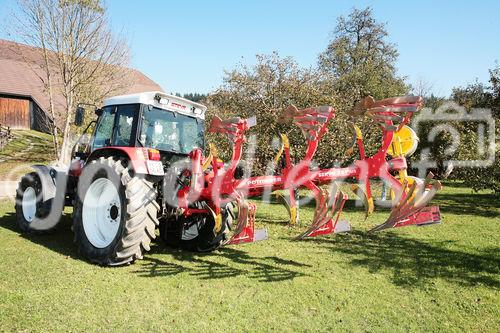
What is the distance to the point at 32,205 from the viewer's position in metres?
7.24

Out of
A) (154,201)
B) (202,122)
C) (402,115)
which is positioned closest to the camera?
(402,115)

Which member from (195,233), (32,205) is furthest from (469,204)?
(32,205)

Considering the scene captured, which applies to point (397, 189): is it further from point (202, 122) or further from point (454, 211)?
point (454, 211)

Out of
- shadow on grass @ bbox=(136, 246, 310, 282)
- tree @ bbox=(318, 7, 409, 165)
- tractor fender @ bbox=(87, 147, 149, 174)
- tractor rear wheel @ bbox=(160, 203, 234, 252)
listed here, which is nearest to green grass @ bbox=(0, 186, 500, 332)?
shadow on grass @ bbox=(136, 246, 310, 282)

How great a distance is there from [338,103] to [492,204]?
23.9ft

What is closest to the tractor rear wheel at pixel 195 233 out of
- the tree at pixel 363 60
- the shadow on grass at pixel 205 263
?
the shadow on grass at pixel 205 263

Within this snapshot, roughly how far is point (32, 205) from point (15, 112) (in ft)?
85.1

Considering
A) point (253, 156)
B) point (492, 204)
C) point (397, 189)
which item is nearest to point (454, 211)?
point (492, 204)

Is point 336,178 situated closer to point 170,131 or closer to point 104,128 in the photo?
point 170,131

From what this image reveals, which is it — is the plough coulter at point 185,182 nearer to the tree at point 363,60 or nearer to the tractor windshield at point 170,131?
the tractor windshield at point 170,131

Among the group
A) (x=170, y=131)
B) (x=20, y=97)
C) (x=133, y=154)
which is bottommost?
(x=133, y=154)

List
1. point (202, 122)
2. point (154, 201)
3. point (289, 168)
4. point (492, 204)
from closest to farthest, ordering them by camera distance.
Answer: point (289, 168) → point (154, 201) → point (202, 122) → point (492, 204)

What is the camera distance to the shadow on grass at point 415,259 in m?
5.44

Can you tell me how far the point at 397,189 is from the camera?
16.1 ft
